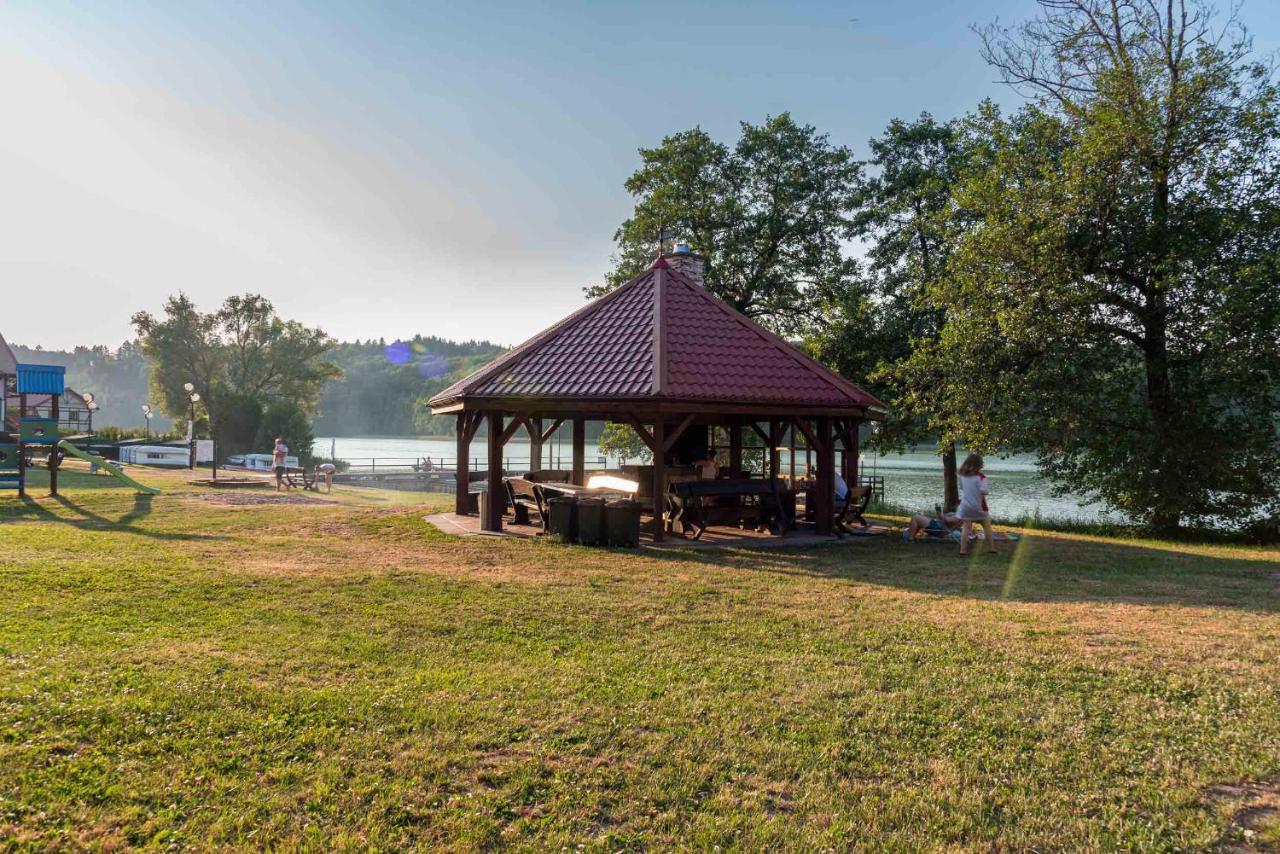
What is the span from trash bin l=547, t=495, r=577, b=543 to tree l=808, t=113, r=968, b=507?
449 inches

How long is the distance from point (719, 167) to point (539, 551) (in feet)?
66.3

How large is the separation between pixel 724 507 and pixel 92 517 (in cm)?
1193

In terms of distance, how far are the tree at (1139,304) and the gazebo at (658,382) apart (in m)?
4.53

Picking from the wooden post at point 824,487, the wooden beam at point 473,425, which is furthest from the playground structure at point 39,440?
the wooden post at point 824,487

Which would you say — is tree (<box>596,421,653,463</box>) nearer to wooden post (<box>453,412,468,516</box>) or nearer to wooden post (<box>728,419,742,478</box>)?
wooden post (<box>728,419,742,478</box>)

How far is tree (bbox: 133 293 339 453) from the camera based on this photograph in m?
59.8

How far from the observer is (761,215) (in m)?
26.2

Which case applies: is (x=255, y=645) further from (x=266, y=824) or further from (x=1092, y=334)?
(x=1092, y=334)

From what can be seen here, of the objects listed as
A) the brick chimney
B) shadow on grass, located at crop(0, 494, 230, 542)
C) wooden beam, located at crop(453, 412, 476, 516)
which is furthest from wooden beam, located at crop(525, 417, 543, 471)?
shadow on grass, located at crop(0, 494, 230, 542)

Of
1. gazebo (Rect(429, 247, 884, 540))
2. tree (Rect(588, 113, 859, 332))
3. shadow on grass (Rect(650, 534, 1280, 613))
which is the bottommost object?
shadow on grass (Rect(650, 534, 1280, 613))

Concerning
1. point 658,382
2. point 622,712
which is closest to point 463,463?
point 658,382

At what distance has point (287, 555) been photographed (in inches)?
410

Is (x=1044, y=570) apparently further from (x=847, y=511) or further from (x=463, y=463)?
(x=463, y=463)

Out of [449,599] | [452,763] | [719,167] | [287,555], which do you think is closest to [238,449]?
[719,167]
